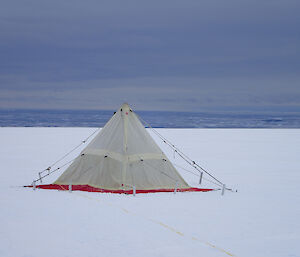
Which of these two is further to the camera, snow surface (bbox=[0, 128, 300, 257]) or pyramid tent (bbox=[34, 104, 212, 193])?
pyramid tent (bbox=[34, 104, 212, 193])

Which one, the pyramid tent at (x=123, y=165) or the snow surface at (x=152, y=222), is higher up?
the pyramid tent at (x=123, y=165)

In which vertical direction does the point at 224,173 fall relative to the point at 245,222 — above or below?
above

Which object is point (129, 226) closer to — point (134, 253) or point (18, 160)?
point (134, 253)

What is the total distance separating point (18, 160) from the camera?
2091 cm

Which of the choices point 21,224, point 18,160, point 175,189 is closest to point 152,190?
point 175,189

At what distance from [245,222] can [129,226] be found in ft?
8.77

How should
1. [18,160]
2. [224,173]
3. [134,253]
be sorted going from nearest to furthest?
1. [134,253]
2. [224,173]
3. [18,160]

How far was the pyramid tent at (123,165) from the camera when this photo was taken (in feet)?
41.5

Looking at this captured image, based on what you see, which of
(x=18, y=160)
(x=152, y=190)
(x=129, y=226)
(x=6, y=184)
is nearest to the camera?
(x=129, y=226)

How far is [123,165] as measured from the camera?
1267 cm

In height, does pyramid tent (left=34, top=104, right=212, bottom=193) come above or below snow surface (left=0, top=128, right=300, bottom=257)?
above

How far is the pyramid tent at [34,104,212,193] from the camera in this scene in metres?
12.6

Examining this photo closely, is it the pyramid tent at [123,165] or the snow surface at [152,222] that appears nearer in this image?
the snow surface at [152,222]

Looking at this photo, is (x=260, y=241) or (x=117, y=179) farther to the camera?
(x=117, y=179)
